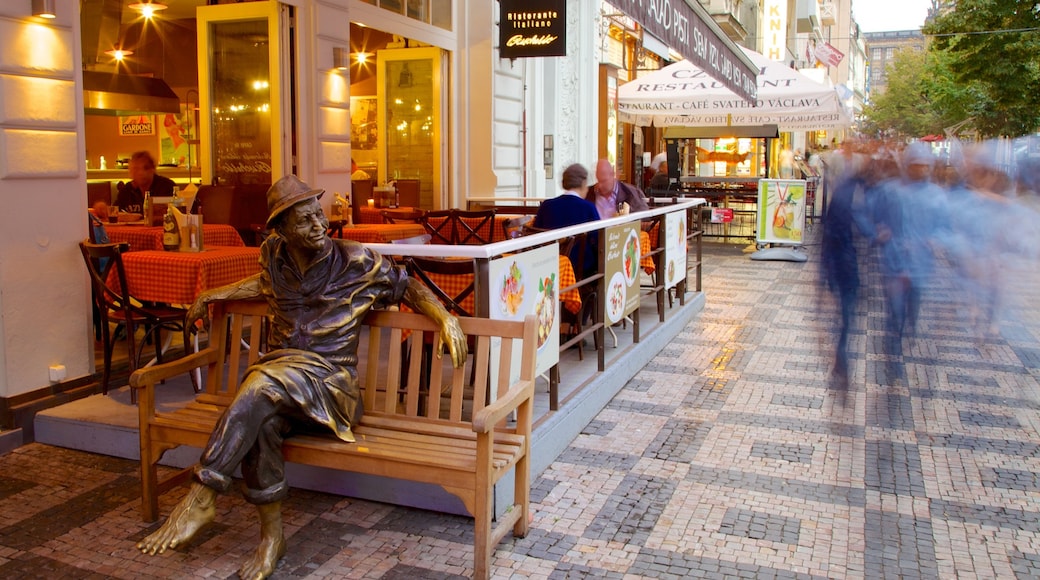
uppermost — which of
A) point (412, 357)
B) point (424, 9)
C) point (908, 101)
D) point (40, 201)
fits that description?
point (908, 101)

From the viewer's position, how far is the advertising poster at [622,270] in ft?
22.7

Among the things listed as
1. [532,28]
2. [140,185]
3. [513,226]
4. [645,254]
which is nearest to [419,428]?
[513,226]

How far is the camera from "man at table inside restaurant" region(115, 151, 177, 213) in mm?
9094

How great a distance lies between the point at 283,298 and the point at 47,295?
2456 mm

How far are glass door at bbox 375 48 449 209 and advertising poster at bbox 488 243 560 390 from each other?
6968mm

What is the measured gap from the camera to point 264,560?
13.2ft

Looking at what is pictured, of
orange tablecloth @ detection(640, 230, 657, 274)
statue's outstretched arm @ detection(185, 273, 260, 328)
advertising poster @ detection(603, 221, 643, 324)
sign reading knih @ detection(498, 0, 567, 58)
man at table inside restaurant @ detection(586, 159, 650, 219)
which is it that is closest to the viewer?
statue's outstretched arm @ detection(185, 273, 260, 328)

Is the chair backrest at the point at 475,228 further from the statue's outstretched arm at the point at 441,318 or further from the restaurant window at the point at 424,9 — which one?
the statue's outstretched arm at the point at 441,318

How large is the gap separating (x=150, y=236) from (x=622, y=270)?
11.9ft

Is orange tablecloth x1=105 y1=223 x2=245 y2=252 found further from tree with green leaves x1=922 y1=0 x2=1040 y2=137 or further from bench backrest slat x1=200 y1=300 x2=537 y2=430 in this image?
tree with green leaves x1=922 y1=0 x2=1040 y2=137

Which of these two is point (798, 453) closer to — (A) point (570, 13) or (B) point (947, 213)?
(B) point (947, 213)

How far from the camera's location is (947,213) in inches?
255

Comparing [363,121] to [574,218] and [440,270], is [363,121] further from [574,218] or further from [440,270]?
[440,270]

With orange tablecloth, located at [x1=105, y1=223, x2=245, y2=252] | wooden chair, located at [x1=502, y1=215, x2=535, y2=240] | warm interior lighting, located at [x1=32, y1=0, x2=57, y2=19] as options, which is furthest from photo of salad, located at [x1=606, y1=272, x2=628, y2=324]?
warm interior lighting, located at [x1=32, y1=0, x2=57, y2=19]
